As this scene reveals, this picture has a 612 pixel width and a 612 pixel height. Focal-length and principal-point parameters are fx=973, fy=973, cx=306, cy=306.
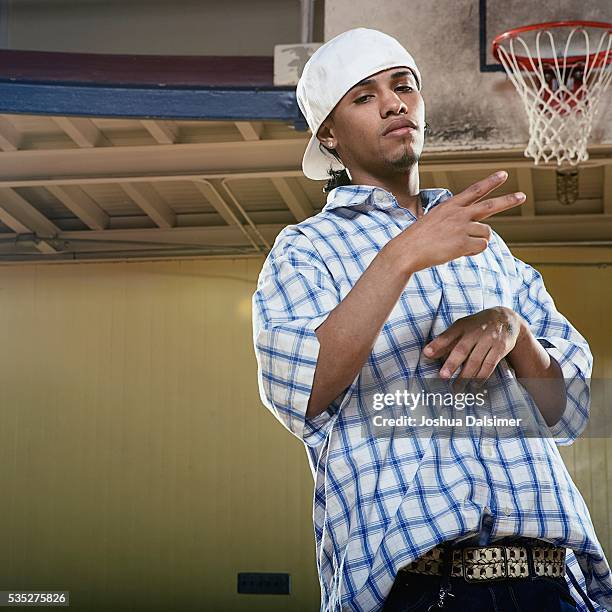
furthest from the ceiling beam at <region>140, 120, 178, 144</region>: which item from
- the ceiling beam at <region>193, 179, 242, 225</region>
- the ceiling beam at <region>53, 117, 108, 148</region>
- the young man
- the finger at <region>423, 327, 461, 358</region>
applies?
the finger at <region>423, 327, 461, 358</region>

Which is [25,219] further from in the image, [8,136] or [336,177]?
[336,177]

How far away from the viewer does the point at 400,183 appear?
1595 mm

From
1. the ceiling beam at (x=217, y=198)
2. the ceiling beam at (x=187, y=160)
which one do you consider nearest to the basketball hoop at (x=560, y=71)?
the ceiling beam at (x=187, y=160)

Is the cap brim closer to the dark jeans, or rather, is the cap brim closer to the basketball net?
the dark jeans

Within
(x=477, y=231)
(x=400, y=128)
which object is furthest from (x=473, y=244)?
(x=400, y=128)

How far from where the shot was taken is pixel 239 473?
349 inches

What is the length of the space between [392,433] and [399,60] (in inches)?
24.4

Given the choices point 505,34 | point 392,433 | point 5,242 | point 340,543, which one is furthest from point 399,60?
point 5,242

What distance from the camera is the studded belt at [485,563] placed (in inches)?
51.4

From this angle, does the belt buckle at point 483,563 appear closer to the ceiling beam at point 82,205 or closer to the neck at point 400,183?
the neck at point 400,183

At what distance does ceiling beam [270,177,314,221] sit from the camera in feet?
24.4

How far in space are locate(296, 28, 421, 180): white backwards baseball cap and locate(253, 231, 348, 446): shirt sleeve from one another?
267mm

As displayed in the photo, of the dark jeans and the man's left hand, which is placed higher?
the man's left hand

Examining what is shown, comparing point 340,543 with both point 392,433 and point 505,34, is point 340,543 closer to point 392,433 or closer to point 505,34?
point 392,433
